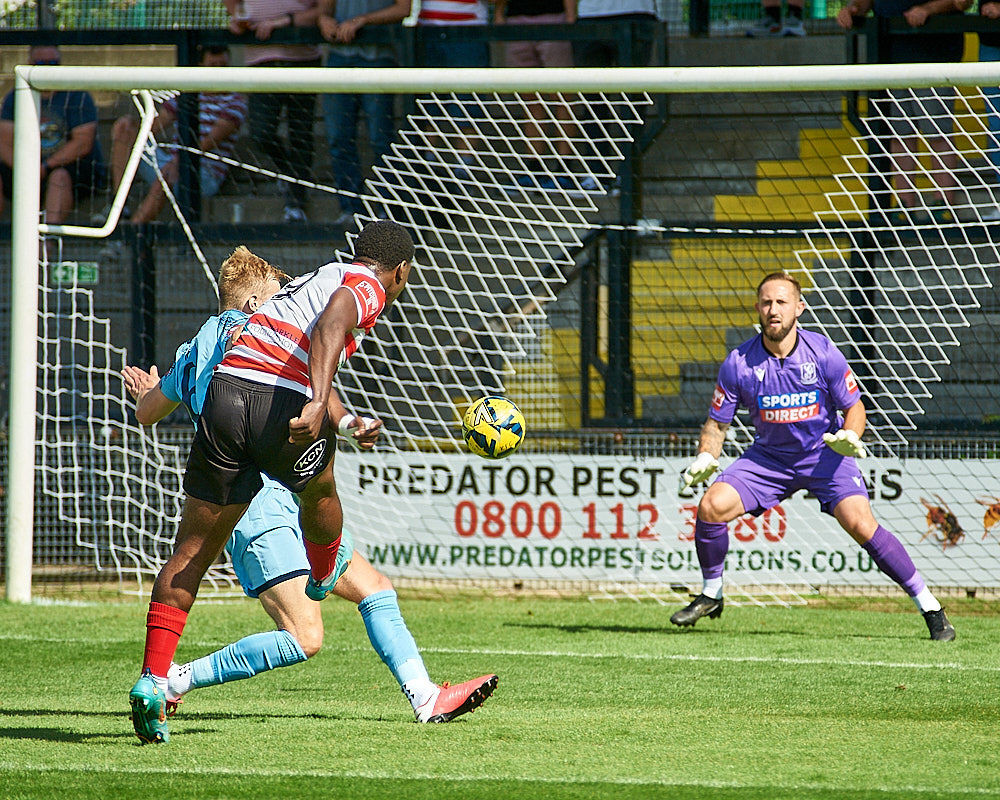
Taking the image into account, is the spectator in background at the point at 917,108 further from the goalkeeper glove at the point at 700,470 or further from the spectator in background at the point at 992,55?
the goalkeeper glove at the point at 700,470

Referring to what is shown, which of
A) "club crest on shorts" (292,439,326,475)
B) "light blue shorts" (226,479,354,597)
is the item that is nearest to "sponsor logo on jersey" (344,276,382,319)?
"club crest on shorts" (292,439,326,475)

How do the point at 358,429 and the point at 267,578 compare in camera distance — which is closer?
the point at 358,429

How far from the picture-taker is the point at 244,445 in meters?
4.54

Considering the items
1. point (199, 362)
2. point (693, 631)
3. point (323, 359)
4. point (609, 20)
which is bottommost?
point (693, 631)

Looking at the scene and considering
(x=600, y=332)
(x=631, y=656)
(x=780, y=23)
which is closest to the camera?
(x=631, y=656)

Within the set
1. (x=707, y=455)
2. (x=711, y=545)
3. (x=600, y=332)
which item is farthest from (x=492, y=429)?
(x=600, y=332)

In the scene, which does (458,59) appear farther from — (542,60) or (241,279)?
(241,279)

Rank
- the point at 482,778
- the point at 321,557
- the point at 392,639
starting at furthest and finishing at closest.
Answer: the point at 392,639, the point at 321,557, the point at 482,778

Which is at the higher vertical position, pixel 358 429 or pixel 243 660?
pixel 358 429

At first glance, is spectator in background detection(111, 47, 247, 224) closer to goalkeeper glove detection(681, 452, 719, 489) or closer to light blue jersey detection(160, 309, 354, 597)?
goalkeeper glove detection(681, 452, 719, 489)

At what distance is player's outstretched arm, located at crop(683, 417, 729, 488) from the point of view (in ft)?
24.0

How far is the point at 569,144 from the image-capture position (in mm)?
10984

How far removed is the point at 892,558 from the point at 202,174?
664 cm

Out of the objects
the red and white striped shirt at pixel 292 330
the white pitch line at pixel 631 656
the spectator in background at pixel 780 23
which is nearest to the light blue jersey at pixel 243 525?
the red and white striped shirt at pixel 292 330
